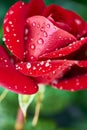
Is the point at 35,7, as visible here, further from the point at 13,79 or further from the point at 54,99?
the point at 54,99

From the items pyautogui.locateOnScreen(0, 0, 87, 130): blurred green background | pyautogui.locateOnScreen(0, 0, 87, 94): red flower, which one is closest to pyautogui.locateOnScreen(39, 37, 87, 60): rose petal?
pyautogui.locateOnScreen(0, 0, 87, 94): red flower

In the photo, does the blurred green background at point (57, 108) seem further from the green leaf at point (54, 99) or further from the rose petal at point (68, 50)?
the rose petal at point (68, 50)

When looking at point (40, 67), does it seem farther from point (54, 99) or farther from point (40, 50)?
point (54, 99)

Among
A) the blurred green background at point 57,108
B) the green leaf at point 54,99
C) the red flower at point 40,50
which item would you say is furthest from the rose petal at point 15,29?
the green leaf at point 54,99

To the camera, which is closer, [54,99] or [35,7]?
[35,7]

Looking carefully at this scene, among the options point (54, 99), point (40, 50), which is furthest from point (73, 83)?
point (54, 99)

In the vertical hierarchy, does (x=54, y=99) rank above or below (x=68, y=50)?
below

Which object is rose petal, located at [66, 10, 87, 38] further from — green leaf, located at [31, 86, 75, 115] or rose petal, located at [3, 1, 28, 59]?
green leaf, located at [31, 86, 75, 115]
